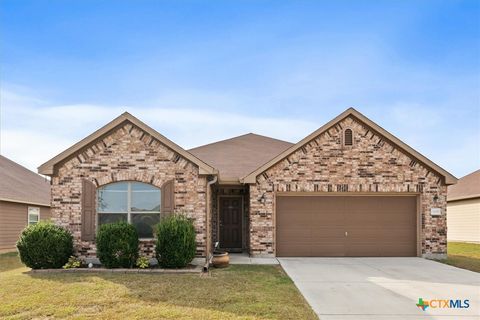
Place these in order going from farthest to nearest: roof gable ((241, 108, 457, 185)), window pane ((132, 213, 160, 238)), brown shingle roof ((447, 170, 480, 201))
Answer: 1. brown shingle roof ((447, 170, 480, 201))
2. roof gable ((241, 108, 457, 185))
3. window pane ((132, 213, 160, 238))

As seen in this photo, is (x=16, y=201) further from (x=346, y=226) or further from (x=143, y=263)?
(x=346, y=226)

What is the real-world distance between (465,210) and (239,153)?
14.7m

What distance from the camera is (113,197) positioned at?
41.0 feet

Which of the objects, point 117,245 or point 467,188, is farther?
point 467,188

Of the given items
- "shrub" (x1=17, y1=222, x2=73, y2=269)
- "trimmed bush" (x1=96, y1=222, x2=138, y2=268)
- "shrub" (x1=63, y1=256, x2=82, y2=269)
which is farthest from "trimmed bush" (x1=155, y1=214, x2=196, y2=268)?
"shrub" (x1=17, y1=222, x2=73, y2=269)

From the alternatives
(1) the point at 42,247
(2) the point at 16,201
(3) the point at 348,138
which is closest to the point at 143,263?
(1) the point at 42,247

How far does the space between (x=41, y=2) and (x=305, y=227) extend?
33.9 feet

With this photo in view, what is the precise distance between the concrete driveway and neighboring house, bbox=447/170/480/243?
12.0 meters

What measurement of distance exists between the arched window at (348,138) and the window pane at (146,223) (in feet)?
21.8

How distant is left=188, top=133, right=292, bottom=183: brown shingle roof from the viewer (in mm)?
15995

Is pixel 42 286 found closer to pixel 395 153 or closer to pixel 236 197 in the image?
pixel 236 197

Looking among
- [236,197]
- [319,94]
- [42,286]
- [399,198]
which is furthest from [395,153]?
[42,286]

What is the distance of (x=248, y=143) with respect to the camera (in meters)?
20.8

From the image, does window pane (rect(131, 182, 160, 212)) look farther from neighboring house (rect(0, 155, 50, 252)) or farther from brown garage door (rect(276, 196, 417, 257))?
neighboring house (rect(0, 155, 50, 252))
